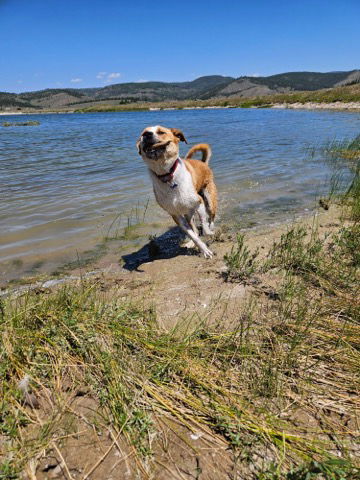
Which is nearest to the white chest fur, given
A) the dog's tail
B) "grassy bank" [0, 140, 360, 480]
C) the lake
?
the lake

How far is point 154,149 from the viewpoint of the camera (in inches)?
167

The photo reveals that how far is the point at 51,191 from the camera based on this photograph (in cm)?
864

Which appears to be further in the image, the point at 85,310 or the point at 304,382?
the point at 85,310

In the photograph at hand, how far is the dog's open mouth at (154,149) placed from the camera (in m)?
4.20

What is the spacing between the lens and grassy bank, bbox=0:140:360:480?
1.59m

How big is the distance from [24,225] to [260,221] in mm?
4524

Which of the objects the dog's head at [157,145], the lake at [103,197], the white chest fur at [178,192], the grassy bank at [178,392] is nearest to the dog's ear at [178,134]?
the dog's head at [157,145]


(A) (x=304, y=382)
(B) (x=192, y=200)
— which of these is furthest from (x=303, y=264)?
(B) (x=192, y=200)

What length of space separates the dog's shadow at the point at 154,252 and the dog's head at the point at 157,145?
1375mm

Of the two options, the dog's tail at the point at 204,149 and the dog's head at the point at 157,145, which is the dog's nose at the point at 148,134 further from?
the dog's tail at the point at 204,149

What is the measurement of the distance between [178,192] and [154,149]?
0.70 meters

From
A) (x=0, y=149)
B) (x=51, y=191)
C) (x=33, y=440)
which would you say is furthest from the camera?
(x=0, y=149)

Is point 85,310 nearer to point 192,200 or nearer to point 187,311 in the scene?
point 187,311

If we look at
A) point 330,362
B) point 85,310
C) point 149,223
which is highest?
point 85,310
